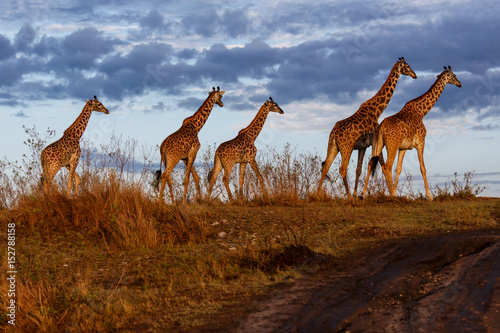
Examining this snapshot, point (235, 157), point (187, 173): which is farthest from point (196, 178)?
point (235, 157)

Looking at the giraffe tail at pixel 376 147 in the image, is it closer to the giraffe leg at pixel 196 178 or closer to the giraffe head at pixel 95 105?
the giraffe leg at pixel 196 178

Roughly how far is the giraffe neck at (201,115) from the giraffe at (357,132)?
3.87 metres

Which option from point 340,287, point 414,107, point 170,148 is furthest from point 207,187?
point 340,287

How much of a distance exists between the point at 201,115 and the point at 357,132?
464 centimetres

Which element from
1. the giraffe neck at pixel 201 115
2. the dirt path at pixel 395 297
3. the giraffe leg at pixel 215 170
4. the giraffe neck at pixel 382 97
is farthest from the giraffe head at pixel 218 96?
the dirt path at pixel 395 297

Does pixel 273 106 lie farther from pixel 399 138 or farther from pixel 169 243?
pixel 169 243

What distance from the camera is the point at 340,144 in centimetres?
1362

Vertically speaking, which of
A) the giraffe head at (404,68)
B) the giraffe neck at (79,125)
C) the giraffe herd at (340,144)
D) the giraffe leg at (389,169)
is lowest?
the giraffe leg at (389,169)

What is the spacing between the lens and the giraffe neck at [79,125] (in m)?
15.4

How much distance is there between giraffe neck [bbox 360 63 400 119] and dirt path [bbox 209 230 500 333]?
788 centimetres

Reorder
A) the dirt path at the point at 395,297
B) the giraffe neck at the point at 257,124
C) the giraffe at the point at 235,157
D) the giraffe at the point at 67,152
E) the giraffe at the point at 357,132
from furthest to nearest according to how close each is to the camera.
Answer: the giraffe neck at the point at 257,124
the giraffe at the point at 67,152
the giraffe at the point at 235,157
the giraffe at the point at 357,132
the dirt path at the point at 395,297

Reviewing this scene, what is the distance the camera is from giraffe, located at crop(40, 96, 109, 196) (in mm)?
14336

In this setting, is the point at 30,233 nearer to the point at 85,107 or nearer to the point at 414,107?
the point at 85,107

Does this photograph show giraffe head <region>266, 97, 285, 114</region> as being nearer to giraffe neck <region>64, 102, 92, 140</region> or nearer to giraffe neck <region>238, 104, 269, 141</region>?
giraffe neck <region>238, 104, 269, 141</region>
